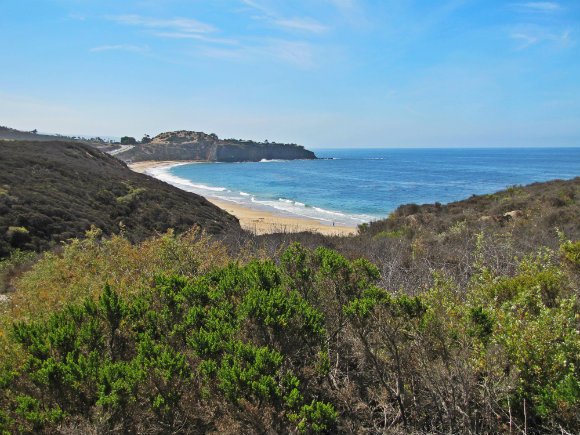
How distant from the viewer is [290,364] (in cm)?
335

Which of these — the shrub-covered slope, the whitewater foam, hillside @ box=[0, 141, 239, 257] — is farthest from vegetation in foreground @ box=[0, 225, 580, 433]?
the whitewater foam

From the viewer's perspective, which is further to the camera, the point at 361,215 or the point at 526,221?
the point at 361,215

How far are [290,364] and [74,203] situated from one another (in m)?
20.1

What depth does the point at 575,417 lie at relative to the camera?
9.27 ft

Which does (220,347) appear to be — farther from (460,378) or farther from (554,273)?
(554,273)

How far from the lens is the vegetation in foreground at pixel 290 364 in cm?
282

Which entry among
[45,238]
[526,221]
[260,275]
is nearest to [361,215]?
[526,221]

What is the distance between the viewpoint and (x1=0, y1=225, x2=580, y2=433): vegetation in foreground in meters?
2.82

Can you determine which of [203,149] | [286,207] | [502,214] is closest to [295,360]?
[502,214]

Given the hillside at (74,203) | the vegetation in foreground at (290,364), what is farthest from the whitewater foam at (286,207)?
the vegetation in foreground at (290,364)

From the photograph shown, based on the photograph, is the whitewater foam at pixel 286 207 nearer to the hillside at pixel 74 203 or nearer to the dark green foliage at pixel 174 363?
the hillside at pixel 74 203

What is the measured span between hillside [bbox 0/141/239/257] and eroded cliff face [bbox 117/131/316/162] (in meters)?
84.5

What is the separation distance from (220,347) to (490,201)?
2519cm

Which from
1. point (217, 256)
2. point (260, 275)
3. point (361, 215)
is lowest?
point (361, 215)
